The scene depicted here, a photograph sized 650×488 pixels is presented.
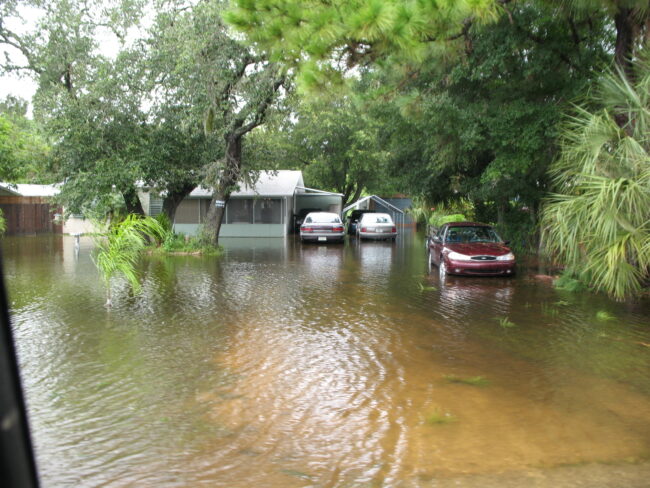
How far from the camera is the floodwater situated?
155 inches

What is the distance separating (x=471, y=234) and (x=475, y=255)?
6.08 feet

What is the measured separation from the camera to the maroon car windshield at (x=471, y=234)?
589 inches

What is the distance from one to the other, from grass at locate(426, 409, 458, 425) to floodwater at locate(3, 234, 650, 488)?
0.02 meters

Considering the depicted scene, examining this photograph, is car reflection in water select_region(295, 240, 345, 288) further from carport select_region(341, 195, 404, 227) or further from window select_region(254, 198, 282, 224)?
carport select_region(341, 195, 404, 227)

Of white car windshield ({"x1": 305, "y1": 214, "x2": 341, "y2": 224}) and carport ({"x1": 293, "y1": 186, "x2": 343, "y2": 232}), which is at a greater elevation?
carport ({"x1": 293, "y1": 186, "x2": 343, "y2": 232})

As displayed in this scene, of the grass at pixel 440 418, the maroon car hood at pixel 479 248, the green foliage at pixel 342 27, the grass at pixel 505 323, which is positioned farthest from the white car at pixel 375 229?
the grass at pixel 440 418

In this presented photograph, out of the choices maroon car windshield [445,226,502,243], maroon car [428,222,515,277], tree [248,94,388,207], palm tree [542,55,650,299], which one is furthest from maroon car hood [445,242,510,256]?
tree [248,94,388,207]

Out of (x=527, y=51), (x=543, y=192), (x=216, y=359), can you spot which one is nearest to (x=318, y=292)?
(x=216, y=359)

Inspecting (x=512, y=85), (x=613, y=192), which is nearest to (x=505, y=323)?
(x=613, y=192)

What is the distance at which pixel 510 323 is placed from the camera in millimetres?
8594

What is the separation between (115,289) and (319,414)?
8251 mm

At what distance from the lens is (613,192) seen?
8148 mm

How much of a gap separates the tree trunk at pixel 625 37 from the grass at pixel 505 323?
17.8 ft

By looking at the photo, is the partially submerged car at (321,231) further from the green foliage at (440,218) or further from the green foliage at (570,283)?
the green foliage at (440,218)
